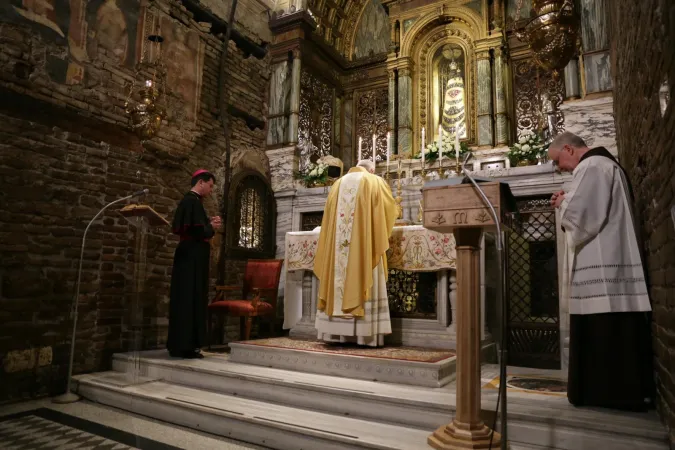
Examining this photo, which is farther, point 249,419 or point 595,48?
point 595,48

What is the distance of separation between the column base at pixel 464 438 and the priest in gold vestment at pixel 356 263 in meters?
2.08

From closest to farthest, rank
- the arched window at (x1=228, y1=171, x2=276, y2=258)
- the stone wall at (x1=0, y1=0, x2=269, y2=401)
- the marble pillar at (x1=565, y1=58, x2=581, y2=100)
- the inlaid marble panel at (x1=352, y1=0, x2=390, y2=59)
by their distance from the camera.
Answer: the stone wall at (x1=0, y1=0, x2=269, y2=401) → the marble pillar at (x1=565, y1=58, x2=581, y2=100) → the arched window at (x1=228, y1=171, x2=276, y2=258) → the inlaid marble panel at (x1=352, y1=0, x2=390, y2=59)

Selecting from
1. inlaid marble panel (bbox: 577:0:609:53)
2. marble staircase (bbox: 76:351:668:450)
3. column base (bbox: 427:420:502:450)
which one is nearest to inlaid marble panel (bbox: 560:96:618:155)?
inlaid marble panel (bbox: 577:0:609:53)

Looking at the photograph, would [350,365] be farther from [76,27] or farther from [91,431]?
[76,27]

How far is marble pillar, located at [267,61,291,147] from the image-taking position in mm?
8250

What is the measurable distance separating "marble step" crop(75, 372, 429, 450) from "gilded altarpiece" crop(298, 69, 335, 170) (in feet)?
15.9

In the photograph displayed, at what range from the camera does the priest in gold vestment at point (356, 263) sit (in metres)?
4.74

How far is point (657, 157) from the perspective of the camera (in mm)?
2334

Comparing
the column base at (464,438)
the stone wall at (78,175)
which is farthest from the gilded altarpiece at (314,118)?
the column base at (464,438)

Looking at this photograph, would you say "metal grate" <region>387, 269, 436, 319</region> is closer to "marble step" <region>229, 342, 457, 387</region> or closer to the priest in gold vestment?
the priest in gold vestment

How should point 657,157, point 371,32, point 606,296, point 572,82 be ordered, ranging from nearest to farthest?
point 657,157, point 606,296, point 572,82, point 371,32

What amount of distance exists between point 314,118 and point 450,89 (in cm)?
255

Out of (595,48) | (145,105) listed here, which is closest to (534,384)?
(595,48)

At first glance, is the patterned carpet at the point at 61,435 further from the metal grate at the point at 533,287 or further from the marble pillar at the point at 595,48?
the marble pillar at the point at 595,48
